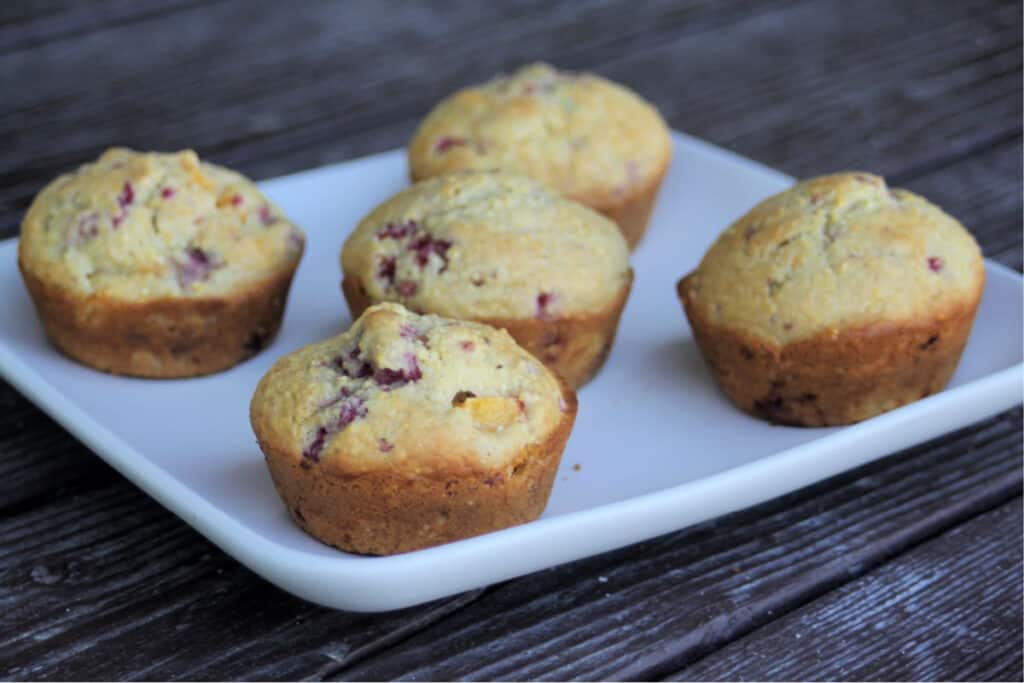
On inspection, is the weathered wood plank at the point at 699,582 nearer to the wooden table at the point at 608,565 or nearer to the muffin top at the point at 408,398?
the wooden table at the point at 608,565

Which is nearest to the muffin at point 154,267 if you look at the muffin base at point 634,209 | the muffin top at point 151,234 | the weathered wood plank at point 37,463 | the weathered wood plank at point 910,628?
the muffin top at point 151,234

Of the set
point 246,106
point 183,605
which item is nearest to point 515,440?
point 183,605

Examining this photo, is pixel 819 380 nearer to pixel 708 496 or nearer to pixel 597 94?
pixel 708 496

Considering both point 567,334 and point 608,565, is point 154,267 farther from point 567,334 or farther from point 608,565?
point 608,565

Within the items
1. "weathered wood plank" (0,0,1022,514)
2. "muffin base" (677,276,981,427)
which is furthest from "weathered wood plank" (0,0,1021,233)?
"muffin base" (677,276,981,427)

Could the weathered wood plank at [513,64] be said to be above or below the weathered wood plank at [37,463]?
below

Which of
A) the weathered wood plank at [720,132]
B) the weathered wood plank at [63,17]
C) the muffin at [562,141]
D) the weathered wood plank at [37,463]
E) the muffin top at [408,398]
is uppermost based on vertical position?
the muffin top at [408,398]
